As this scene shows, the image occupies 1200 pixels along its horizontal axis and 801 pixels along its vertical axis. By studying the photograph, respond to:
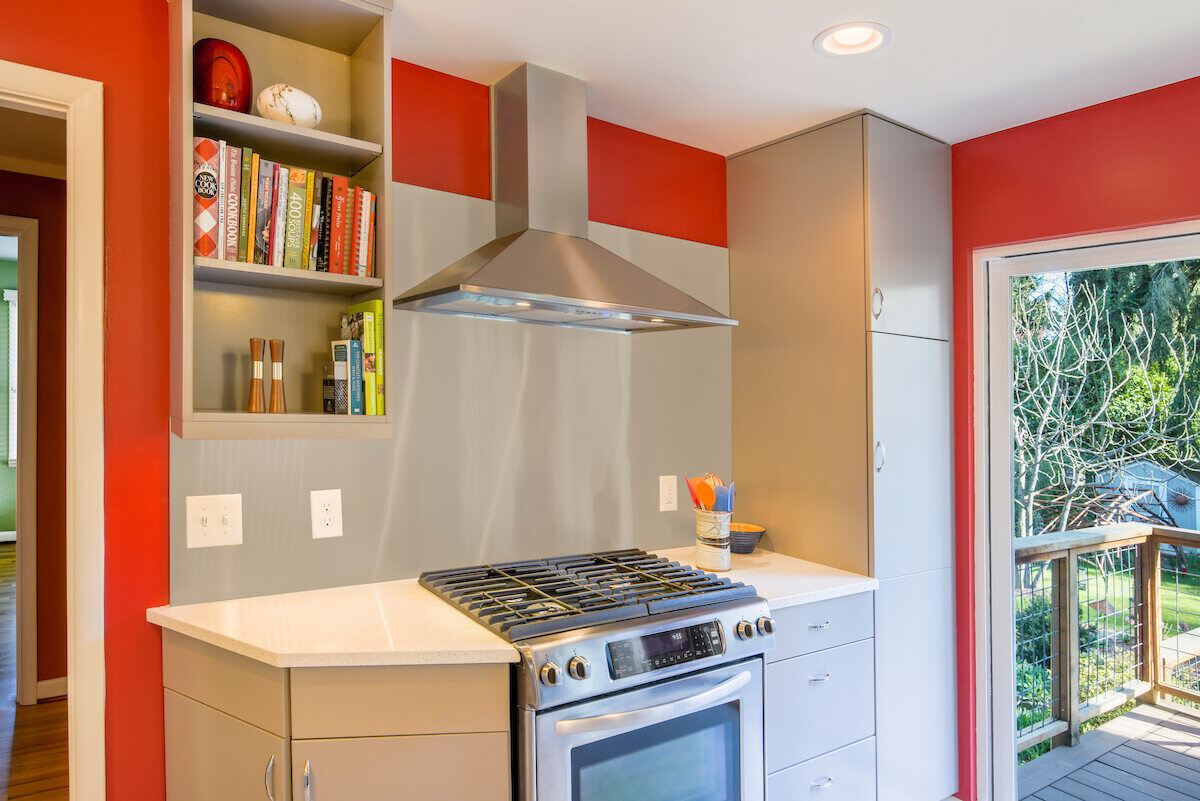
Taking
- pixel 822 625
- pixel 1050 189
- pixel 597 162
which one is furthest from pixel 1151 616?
pixel 597 162

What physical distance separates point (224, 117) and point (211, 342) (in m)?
0.52

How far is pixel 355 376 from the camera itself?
71.2 inches

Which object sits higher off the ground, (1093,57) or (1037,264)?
(1093,57)

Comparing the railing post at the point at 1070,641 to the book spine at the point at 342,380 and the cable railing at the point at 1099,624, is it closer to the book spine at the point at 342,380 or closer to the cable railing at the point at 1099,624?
the cable railing at the point at 1099,624

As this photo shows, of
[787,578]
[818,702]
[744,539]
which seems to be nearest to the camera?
[818,702]

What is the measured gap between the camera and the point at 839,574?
238cm

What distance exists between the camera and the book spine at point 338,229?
5.89ft

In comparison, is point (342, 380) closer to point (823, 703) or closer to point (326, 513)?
point (326, 513)

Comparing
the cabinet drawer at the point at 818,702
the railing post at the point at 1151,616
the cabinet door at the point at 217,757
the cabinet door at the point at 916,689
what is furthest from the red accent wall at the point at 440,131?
the railing post at the point at 1151,616

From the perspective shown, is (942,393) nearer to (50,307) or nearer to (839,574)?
(839,574)

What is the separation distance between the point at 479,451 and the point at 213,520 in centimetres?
72

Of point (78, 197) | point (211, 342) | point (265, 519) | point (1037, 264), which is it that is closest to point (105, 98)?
point (78, 197)

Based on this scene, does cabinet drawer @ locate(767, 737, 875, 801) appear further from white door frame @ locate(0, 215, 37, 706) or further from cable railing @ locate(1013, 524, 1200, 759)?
white door frame @ locate(0, 215, 37, 706)

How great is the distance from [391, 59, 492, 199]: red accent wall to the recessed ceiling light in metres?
0.98
